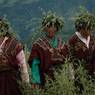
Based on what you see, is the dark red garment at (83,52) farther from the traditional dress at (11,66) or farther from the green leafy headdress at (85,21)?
the traditional dress at (11,66)

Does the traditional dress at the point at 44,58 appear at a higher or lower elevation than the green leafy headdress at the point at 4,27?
lower

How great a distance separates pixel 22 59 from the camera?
8469 millimetres

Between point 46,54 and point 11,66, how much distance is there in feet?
2.88

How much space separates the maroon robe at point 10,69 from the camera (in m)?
8.45

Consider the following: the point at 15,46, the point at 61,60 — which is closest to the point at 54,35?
the point at 61,60

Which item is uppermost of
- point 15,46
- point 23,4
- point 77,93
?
point 23,4

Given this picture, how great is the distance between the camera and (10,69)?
8.53 meters

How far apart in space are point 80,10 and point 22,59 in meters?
1.68

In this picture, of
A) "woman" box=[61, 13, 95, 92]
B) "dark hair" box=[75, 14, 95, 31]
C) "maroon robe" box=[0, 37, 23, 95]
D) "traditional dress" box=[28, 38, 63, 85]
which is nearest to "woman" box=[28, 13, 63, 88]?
"traditional dress" box=[28, 38, 63, 85]

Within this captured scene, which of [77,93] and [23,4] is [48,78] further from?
[23,4]

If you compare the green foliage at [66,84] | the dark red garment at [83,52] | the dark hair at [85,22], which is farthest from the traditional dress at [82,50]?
the green foliage at [66,84]

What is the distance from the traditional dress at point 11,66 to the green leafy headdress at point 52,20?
93 cm

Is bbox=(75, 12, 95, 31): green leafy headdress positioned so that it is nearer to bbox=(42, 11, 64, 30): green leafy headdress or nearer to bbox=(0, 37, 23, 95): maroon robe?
bbox=(42, 11, 64, 30): green leafy headdress

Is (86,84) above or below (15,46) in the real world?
below
